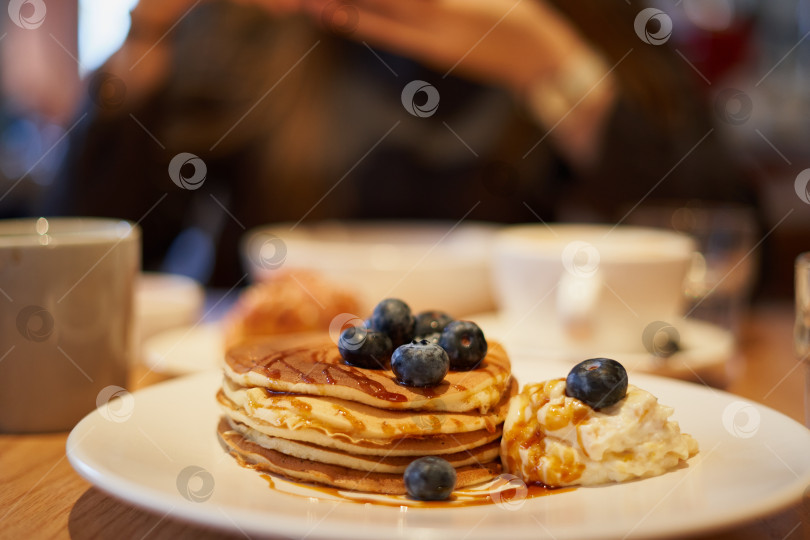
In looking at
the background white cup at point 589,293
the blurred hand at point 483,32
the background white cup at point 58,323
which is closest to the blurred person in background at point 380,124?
the blurred hand at point 483,32

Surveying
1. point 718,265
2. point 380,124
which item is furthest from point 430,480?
point 380,124

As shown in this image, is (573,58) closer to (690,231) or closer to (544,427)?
(690,231)

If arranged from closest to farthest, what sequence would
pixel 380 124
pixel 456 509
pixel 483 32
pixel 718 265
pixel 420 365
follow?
1. pixel 456 509
2. pixel 420 365
3. pixel 718 265
4. pixel 483 32
5. pixel 380 124

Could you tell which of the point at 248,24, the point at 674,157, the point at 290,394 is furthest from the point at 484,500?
the point at 248,24

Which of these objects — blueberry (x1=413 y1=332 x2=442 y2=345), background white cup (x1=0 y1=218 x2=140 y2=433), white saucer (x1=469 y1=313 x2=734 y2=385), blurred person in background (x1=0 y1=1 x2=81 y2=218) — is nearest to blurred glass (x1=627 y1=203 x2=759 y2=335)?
white saucer (x1=469 y1=313 x2=734 y2=385)

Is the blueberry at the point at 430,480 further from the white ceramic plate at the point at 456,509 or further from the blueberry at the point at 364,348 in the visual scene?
the blueberry at the point at 364,348

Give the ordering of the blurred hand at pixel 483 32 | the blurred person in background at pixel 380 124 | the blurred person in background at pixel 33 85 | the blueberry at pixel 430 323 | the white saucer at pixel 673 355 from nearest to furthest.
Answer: the blueberry at pixel 430 323, the white saucer at pixel 673 355, the blurred hand at pixel 483 32, the blurred person in background at pixel 380 124, the blurred person in background at pixel 33 85

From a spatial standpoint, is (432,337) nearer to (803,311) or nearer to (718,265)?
(803,311)
